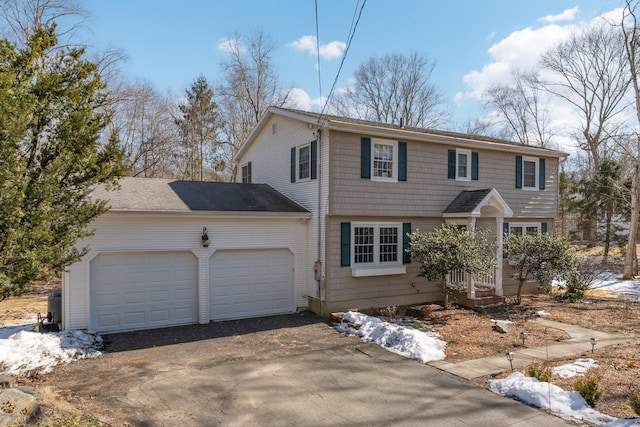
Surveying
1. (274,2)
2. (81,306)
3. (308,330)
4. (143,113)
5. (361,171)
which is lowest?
(308,330)

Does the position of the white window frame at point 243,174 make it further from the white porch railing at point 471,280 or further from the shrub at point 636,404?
the shrub at point 636,404

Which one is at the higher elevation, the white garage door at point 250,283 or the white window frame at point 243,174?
the white window frame at point 243,174

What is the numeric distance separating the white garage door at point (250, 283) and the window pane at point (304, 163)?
2517 millimetres

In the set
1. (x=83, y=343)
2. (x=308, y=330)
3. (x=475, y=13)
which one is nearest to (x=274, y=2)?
(x=475, y=13)

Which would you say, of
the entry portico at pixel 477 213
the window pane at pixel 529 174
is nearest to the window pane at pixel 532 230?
the window pane at pixel 529 174

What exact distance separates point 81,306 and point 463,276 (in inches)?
441

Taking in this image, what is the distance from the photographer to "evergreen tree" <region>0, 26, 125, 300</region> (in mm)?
5750

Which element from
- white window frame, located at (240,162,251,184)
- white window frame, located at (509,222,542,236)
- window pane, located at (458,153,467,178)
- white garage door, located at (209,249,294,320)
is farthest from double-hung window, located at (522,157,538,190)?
white window frame, located at (240,162,251,184)

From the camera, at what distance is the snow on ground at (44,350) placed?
24.3ft

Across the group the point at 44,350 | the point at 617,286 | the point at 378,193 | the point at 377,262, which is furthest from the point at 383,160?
the point at 617,286

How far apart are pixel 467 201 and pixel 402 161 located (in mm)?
2661

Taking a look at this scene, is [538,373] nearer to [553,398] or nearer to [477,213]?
[553,398]

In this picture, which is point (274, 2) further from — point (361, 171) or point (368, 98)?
point (368, 98)

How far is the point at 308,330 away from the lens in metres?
10.3
